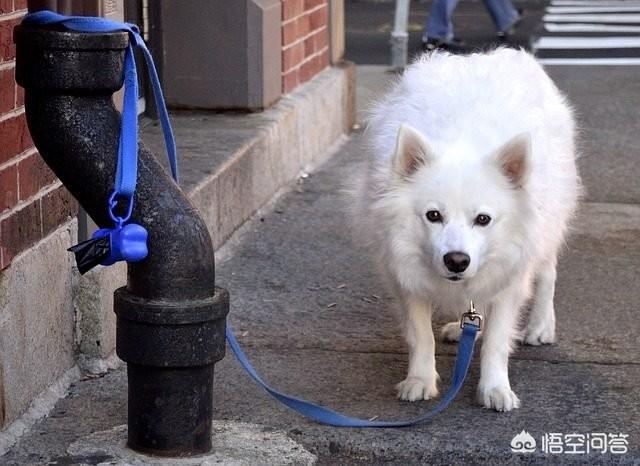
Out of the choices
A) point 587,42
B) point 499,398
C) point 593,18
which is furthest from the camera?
point 593,18

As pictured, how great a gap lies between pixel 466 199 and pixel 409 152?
0.88 feet

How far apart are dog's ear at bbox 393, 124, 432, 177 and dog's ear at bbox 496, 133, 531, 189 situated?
0.86 feet

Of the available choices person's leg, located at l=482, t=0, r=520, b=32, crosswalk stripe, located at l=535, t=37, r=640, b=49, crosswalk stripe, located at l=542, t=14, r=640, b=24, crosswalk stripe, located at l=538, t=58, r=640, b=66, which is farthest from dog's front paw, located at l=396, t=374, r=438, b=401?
crosswalk stripe, located at l=542, t=14, r=640, b=24

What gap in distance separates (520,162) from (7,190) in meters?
1.78

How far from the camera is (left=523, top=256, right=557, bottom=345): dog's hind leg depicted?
5430 mm

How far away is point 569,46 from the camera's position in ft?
47.6

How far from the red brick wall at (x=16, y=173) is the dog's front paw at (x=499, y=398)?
171 cm

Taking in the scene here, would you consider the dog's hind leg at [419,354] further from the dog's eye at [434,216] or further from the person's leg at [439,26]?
the person's leg at [439,26]

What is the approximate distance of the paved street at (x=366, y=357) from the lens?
4.38 m

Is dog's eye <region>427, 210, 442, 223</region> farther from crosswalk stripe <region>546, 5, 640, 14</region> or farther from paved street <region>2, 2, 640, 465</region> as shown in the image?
crosswalk stripe <region>546, 5, 640, 14</region>

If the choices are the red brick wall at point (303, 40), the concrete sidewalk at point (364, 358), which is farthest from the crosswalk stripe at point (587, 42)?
the concrete sidewalk at point (364, 358)

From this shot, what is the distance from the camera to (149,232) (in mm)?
3793

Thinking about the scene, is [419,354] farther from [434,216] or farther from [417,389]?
[434,216]

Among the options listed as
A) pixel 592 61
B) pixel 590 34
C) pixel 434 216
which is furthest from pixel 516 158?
pixel 590 34
